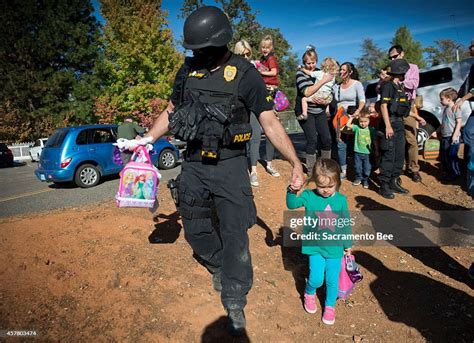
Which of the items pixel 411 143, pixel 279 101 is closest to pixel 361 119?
pixel 411 143

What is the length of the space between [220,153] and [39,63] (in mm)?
35815

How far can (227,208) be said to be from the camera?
2.64 m

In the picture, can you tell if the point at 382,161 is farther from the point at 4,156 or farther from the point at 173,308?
the point at 4,156

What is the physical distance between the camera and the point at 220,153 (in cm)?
262

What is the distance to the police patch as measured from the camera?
2.58 m

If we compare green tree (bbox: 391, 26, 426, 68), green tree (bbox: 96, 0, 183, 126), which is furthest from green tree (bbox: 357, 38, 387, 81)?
green tree (bbox: 96, 0, 183, 126)

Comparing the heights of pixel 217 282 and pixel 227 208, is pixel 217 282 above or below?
below

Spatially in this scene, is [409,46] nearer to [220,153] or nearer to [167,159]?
[167,159]

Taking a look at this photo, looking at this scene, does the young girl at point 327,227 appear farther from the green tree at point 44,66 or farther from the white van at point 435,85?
the green tree at point 44,66

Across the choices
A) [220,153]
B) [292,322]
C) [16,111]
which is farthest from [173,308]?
[16,111]

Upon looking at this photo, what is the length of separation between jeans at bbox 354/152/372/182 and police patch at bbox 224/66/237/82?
4430 millimetres

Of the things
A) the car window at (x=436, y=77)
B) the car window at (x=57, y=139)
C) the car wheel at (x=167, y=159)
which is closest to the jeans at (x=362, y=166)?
the car window at (x=436, y=77)

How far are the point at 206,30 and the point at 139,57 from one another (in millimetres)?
21905

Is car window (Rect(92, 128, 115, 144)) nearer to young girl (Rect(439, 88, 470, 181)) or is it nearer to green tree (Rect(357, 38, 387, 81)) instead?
young girl (Rect(439, 88, 470, 181))
